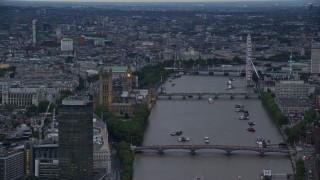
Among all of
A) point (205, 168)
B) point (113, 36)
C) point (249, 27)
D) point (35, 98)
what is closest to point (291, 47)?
point (113, 36)

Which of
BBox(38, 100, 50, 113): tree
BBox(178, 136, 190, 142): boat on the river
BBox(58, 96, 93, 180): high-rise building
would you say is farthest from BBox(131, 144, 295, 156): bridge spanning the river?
BBox(38, 100, 50, 113): tree

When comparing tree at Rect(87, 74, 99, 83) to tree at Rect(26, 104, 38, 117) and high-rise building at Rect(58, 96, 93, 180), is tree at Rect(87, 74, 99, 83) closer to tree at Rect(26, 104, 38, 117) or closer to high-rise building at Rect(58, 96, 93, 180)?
tree at Rect(26, 104, 38, 117)

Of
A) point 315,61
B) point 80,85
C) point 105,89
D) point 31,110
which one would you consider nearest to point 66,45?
point 315,61

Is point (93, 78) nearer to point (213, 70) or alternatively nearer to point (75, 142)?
point (213, 70)

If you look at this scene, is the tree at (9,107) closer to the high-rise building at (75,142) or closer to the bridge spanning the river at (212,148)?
the bridge spanning the river at (212,148)

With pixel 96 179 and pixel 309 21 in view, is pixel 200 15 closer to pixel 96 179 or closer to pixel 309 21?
pixel 309 21
